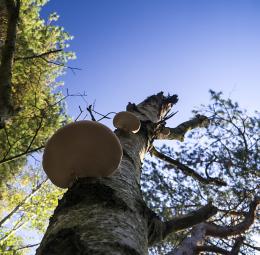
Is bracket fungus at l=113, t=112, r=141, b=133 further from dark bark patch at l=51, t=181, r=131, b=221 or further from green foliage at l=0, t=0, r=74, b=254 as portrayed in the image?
green foliage at l=0, t=0, r=74, b=254

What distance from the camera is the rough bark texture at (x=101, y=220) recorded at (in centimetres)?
129

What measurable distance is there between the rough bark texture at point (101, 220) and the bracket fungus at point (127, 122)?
0.74 metres

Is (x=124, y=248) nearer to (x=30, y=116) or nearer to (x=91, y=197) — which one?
(x=91, y=197)

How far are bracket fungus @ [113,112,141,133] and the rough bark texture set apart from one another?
0.74 m

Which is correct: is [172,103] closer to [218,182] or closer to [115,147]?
[218,182]

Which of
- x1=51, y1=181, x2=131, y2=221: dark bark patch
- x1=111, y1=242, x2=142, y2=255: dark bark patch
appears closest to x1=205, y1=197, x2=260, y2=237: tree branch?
x1=51, y1=181, x2=131, y2=221: dark bark patch

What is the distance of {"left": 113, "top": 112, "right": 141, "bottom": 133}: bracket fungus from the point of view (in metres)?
2.94

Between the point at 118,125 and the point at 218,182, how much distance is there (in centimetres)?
227

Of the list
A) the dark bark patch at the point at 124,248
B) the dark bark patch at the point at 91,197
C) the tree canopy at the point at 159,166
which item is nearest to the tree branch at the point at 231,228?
the tree canopy at the point at 159,166

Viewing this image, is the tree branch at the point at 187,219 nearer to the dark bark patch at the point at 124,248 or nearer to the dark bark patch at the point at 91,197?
the dark bark patch at the point at 91,197

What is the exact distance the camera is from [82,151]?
184 centimetres

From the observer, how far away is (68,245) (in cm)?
130

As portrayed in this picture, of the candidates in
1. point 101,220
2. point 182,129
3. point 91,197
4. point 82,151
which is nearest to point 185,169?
point 182,129

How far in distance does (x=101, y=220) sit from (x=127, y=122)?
1562 mm
